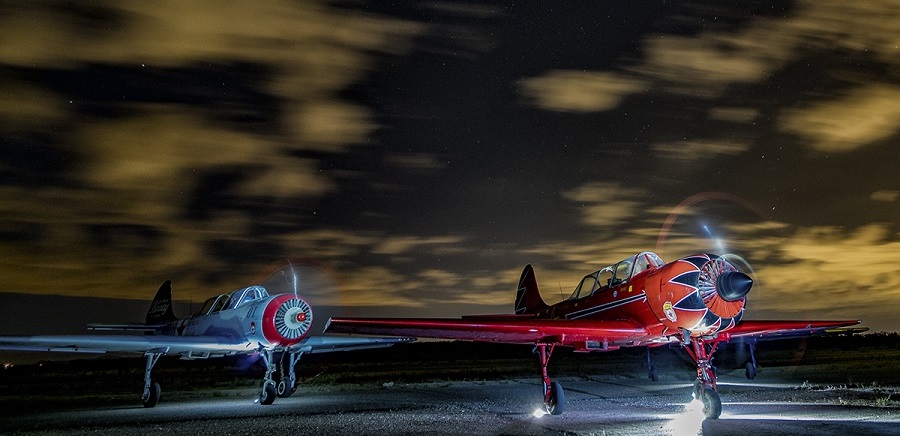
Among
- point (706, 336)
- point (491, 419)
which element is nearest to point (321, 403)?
point (491, 419)

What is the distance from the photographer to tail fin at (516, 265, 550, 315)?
22828 mm

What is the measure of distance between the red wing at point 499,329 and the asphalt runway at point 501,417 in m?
1.53

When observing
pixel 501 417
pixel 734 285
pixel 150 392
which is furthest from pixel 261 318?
pixel 734 285

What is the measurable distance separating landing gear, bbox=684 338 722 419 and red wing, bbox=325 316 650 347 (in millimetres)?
957

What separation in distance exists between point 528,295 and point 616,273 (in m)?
10.1

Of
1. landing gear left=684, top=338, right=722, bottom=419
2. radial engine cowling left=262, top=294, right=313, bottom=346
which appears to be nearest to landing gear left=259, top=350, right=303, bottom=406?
radial engine cowling left=262, top=294, right=313, bottom=346

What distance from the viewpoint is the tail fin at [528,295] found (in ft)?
74.9

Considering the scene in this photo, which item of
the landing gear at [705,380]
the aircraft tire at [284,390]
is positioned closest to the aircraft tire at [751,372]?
the landing gear at [705,380]

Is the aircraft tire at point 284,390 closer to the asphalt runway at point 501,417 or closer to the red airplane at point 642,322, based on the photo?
the asphalt runway at point 501,417

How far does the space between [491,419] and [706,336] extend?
434 centimetres

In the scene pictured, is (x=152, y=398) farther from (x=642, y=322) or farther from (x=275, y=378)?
(x=642, y=322)

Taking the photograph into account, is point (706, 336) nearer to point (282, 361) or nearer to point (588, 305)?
point (588, 305)

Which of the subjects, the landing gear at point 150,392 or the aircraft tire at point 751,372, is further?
the aircraft tire at point 751,372

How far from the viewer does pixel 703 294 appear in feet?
35.7
